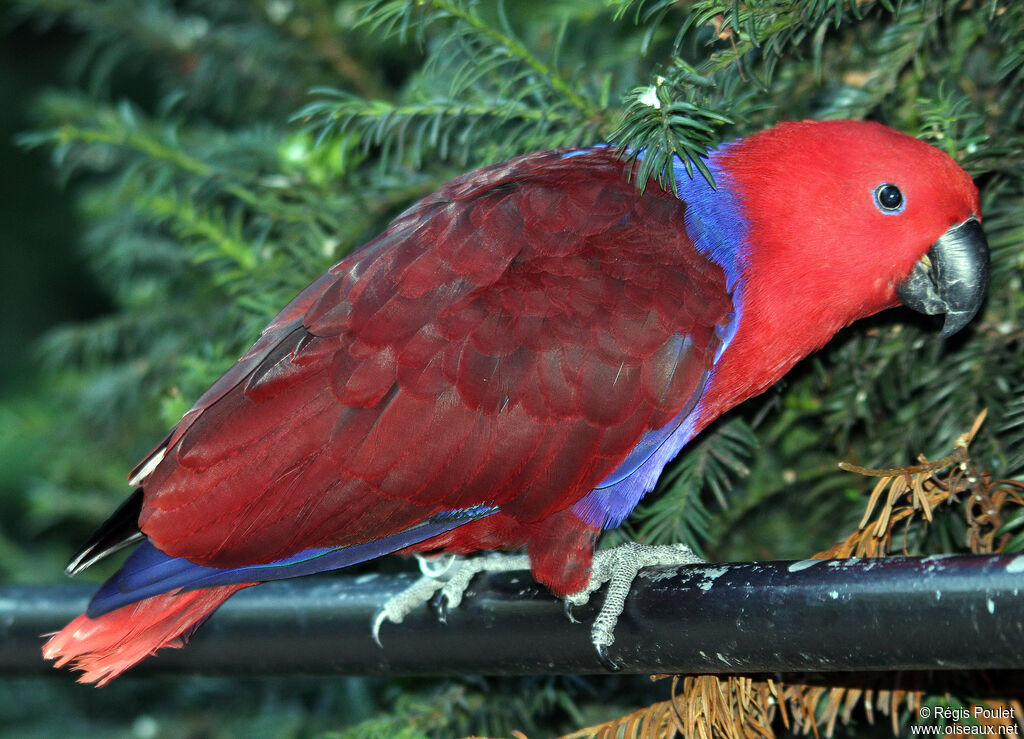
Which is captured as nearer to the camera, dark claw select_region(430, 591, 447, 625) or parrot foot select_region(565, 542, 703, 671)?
parrot foot select_region(565, 542, 703, 671)

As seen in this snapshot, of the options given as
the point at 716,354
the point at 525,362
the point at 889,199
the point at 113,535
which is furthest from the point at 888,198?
the point at 113,535

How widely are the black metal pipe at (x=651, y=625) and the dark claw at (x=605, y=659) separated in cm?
1

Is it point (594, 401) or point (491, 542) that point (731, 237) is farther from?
point (491, 542)

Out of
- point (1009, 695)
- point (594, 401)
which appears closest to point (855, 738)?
point (1009, 695)

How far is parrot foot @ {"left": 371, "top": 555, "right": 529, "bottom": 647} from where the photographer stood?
1.41 meters

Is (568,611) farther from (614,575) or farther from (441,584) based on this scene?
(441,584)

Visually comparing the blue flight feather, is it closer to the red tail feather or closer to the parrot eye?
the red tail feather

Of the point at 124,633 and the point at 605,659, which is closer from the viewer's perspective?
Answer: the point at 605,659

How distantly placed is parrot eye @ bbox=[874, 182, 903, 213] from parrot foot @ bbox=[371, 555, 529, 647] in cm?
82

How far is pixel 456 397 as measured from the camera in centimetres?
134

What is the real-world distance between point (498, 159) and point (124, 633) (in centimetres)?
97

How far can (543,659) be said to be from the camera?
130 cm

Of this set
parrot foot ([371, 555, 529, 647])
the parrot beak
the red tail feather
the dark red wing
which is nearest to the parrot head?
the parrot beak

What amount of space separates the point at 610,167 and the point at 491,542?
62cm
